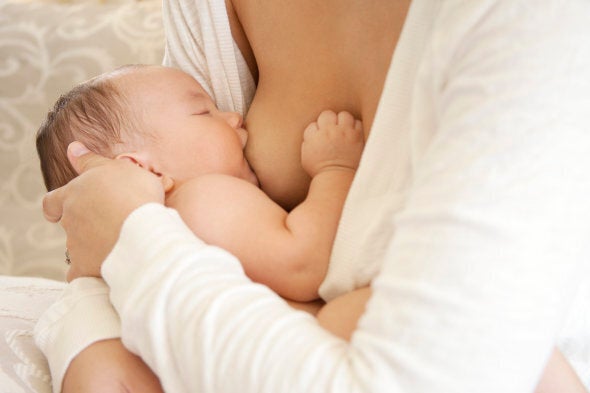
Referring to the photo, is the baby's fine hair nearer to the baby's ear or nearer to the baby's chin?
the baby's ear

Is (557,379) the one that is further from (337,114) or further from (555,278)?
(337,114)

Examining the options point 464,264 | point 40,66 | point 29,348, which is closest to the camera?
point 464,264

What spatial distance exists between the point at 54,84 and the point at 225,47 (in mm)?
885

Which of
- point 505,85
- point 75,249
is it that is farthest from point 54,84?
point 505,85

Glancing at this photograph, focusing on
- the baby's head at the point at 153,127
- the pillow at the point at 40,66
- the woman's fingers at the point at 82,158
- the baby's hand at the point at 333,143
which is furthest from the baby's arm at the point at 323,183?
the pillow at the point at 40,66

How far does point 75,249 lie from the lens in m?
0.71

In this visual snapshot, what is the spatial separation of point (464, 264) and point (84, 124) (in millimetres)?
606

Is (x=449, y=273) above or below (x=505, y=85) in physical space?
below

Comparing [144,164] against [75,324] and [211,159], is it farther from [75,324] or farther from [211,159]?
[75,324]

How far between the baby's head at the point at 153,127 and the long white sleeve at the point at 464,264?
1.02ft

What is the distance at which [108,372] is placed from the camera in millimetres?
604

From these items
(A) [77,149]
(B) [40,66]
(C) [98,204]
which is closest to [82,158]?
(A) [77,149]

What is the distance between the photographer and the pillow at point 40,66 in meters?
1.55

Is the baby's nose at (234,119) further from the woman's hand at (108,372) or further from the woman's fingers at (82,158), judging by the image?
the woman's hand at (108,372)
